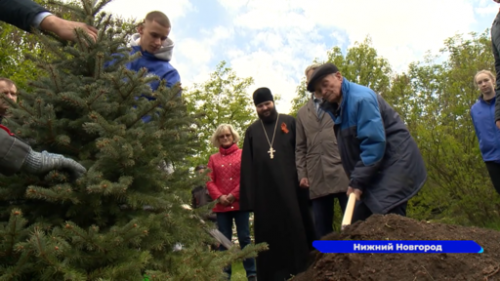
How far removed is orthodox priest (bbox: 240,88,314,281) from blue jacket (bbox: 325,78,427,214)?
1.91 meters

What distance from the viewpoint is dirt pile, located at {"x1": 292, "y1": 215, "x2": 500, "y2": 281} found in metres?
3.24

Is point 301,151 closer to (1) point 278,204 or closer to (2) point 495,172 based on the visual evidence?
(1) point 278,204

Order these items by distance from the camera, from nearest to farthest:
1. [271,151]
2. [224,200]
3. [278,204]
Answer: [278,204] < [271,151] < [224,200]

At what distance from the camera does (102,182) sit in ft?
7.63

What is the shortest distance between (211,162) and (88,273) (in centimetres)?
464

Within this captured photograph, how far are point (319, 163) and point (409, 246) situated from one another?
195 centimetres

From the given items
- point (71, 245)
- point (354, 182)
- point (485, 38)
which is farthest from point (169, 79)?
point (485, 38)

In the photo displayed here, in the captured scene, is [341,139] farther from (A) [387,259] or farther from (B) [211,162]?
(B) [211,162]

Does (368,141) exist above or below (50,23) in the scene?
below

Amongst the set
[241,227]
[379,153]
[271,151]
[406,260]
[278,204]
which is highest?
[271,151]

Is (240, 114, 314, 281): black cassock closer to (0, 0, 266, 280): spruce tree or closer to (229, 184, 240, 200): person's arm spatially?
(229, 184, 240, 200): person's arm

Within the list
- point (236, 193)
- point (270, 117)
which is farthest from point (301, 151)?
point (236, 193)

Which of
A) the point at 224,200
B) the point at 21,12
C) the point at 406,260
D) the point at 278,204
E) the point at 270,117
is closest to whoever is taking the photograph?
the point at 21,12

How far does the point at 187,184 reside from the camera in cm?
288
